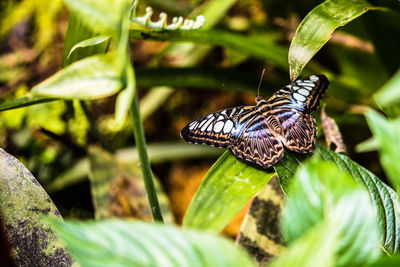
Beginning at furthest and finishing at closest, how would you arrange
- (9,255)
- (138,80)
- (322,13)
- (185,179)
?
(185,179) < (138,80) < (322,13) < (9,255)

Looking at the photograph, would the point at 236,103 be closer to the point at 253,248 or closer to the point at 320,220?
the point at 253,248

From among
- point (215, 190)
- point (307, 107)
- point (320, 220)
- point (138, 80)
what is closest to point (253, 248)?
point (215, 190)

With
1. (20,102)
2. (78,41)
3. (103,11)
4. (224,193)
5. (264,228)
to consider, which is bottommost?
(264,228)

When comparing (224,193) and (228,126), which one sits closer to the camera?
(224,193)

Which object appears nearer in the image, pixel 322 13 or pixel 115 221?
pixel 115 221

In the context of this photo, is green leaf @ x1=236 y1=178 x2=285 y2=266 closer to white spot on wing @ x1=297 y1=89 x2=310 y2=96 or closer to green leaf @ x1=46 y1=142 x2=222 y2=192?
white spot on wing @ x1=297 y1=89 x2=310 y2=96

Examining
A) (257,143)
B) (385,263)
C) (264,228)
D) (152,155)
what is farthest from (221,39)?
(385,263)

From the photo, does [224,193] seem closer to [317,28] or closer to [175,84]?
[317,28]
